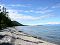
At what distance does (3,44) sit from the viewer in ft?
58.0

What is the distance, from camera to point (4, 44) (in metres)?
17.7

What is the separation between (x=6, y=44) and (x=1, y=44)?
23.0 inches

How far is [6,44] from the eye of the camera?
59.0 feet

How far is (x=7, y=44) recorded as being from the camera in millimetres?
18000

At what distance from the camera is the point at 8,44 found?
1797 centimetres

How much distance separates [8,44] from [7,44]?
0.40 ft

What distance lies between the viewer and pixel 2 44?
17719mm

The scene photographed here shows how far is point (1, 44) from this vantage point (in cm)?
1773

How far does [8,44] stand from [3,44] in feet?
1.98

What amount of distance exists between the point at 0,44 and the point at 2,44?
22 cm

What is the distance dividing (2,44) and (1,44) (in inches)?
4.6

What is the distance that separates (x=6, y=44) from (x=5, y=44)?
182mm

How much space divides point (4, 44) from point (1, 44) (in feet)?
1.12
